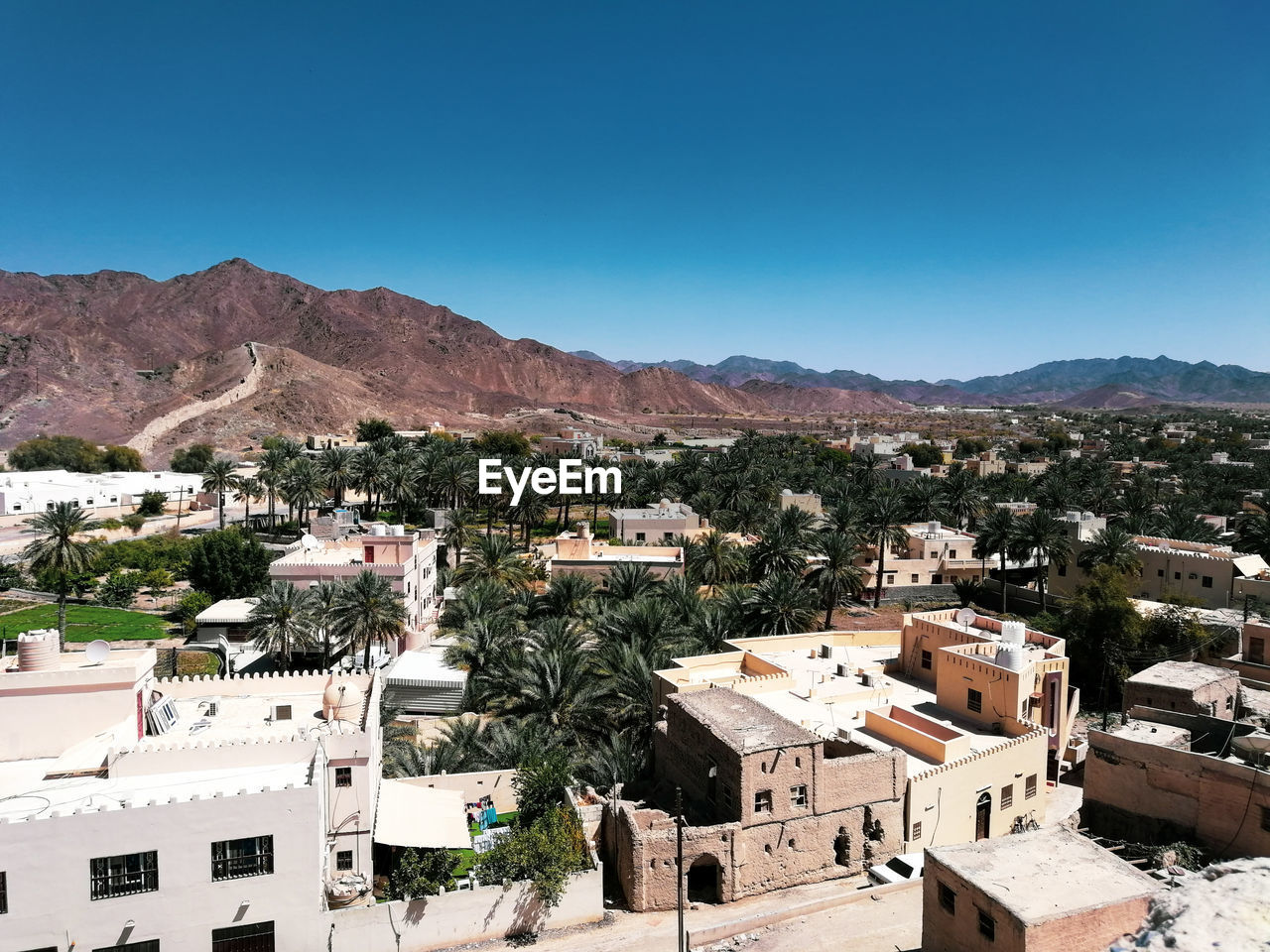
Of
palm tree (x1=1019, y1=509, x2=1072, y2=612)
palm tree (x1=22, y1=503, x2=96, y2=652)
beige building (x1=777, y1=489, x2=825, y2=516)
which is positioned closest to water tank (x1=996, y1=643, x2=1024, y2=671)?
palm tree (x1=1019, y1=509, x2=1072, y2=612)

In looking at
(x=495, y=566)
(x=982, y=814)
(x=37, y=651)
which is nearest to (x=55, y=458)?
(x=495, y=566)

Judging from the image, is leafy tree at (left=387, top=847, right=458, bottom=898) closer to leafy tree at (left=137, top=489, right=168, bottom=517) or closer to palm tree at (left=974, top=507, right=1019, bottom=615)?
palm tree at (left=974, top=507, right=1019, bottom=615)

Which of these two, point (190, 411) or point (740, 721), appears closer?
point (740, 721)

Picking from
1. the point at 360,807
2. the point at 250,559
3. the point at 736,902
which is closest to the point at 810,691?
the point at 736,902

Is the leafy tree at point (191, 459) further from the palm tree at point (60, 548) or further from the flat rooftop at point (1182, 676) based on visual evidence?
the flat rooftop at point (1182, 676)

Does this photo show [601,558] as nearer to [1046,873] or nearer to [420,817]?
[420,817]

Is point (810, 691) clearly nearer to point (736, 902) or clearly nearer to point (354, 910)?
point (736, 902)

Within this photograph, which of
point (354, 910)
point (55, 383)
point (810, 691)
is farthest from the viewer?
point (55, 383)
